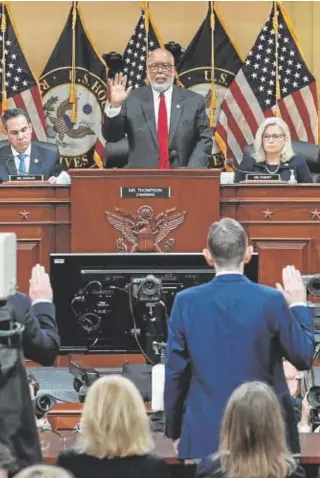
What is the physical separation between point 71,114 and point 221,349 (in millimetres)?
8730

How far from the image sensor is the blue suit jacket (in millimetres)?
5016

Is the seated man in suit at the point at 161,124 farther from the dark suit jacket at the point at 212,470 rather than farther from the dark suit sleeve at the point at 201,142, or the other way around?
the dark suit jacket at the point at 212,470

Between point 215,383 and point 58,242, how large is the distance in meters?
4.11

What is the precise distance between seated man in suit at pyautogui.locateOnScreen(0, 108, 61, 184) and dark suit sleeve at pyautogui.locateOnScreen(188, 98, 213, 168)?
1066 millimetres

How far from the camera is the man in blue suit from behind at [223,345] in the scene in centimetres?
502

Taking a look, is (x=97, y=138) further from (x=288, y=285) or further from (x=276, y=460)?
(x=276, y=460)

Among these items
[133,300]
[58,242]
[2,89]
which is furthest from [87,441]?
[2,89]

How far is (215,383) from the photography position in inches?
198

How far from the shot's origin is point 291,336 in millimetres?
5016

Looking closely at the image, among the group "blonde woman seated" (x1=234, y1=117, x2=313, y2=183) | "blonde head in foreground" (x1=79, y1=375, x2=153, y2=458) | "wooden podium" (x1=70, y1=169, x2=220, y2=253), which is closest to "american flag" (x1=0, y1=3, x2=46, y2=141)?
"blonde woman seated" (x1=234, y1=117, x2=313, y2=183)

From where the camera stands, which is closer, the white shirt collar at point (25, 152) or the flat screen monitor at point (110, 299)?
the flat screen monitor at point (110, 299)

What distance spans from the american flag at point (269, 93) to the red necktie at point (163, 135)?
329 centimetres

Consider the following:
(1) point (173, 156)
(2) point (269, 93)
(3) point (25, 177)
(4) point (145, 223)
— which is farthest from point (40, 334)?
(2) point (269, 93)

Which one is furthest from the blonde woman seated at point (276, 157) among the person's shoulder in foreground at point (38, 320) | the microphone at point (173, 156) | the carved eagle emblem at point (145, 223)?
the person's shoulder in foreground at point (38, 320)
